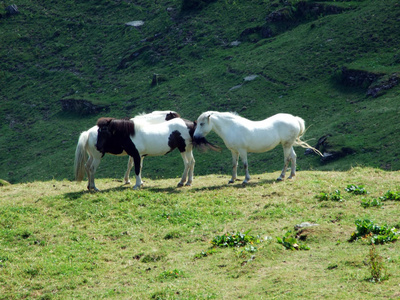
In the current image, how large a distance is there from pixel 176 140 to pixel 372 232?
783 centimetres

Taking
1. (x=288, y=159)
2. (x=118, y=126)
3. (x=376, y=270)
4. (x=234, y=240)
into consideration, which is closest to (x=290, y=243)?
(x=234, y=240)

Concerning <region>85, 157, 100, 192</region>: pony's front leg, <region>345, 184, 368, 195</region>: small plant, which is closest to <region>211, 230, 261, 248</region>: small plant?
<region>345, 184, 368, 195</region>: small plant

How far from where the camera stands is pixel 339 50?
44.2 meters

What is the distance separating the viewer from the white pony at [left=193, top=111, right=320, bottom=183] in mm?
17047

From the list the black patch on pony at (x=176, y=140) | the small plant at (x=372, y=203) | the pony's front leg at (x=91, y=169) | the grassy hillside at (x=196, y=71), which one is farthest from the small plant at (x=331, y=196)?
the grassy hillside at (x=196, y=71)

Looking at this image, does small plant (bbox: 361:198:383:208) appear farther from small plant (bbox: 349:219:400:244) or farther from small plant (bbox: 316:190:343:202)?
small plant (bbox: 349:219:400:244)

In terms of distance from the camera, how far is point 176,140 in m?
17.1

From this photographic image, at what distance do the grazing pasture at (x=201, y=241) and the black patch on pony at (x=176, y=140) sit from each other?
57.7 inches

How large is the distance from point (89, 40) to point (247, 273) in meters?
52.2

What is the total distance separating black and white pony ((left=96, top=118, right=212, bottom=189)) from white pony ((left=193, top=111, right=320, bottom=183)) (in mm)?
589

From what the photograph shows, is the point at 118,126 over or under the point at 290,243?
over

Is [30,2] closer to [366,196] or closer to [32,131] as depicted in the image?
[32,131]

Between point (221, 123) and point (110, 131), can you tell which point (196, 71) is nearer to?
point (221, 123)

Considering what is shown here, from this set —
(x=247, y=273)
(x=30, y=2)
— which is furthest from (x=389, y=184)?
(x=30, y=2)
